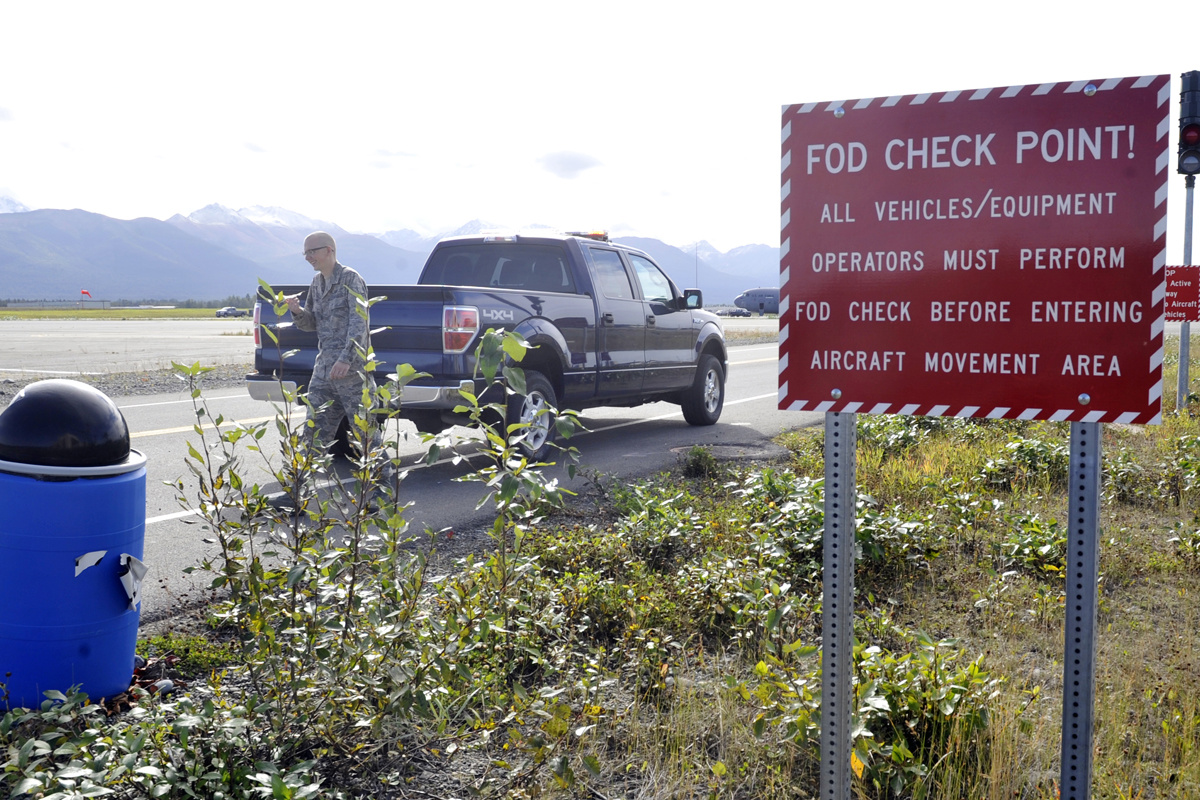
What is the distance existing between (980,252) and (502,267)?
294 inches

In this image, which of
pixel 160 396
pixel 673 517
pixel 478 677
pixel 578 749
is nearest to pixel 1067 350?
pixel 578 749

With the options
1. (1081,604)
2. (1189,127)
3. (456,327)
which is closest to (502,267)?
(456,327)

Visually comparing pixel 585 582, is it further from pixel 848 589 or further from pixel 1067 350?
pixel 1067 350

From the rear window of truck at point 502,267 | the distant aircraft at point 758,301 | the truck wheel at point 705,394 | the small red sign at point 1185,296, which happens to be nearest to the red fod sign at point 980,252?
the rear window of truck at point 502,267

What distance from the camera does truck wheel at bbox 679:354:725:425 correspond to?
1132cm

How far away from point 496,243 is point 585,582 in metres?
5.76

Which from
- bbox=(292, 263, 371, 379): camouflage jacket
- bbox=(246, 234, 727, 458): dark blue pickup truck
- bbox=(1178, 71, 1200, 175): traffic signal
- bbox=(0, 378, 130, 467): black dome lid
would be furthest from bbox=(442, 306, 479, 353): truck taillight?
bbox=(1178, 71, 1200, 175): traffic signal

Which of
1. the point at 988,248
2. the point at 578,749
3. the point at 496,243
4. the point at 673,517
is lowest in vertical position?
the point at 578,749

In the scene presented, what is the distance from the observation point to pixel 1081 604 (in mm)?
2275

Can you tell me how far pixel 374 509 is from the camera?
3342mm

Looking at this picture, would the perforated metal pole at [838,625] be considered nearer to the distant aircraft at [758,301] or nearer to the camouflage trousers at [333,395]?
the camouflage trousers at [333,395]

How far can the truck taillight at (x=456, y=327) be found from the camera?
Result: 7469 millimetres

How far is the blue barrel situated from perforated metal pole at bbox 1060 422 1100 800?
3043 millimetres

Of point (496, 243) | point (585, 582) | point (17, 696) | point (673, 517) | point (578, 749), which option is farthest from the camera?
point (496, 243)
